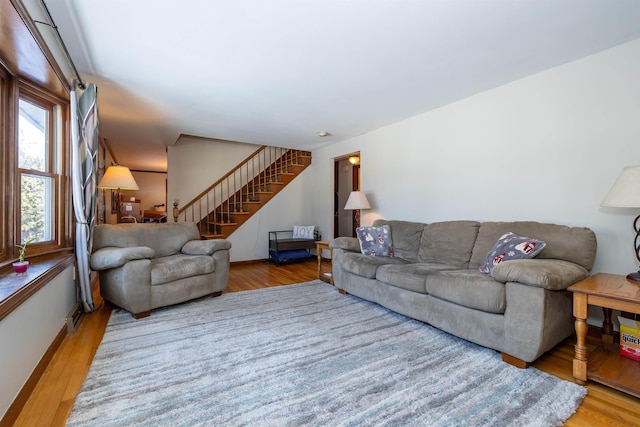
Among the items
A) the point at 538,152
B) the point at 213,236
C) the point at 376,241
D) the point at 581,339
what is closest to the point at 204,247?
the point at 213,236

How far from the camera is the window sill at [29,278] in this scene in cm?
143

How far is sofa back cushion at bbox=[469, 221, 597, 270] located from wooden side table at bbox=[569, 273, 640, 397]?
0.97 ft

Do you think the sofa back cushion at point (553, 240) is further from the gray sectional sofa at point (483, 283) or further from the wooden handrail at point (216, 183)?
the wooden handrail at point (216, 183)

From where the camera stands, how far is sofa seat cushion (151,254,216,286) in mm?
2893

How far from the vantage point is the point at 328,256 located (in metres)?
5.68

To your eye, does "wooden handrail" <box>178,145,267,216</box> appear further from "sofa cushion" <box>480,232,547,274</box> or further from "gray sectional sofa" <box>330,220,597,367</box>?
"sofa cushion" <box>480,232,547,274</box>

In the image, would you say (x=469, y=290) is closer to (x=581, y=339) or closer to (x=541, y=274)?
(x=541, y=274)

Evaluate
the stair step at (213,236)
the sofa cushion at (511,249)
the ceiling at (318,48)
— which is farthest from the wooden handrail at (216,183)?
the sofa cushion at (511,249)

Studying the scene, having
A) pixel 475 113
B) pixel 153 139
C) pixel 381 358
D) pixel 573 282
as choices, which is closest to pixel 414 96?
pixel 475 113

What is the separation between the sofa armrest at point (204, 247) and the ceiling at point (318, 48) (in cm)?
165

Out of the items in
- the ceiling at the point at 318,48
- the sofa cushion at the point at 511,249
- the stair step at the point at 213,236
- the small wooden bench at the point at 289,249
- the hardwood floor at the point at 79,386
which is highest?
the ceiling at the point at 318,48

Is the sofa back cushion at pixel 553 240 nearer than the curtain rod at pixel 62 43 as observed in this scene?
No

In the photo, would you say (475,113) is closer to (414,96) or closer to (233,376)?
(414,96)

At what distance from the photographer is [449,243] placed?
9.96 feet
